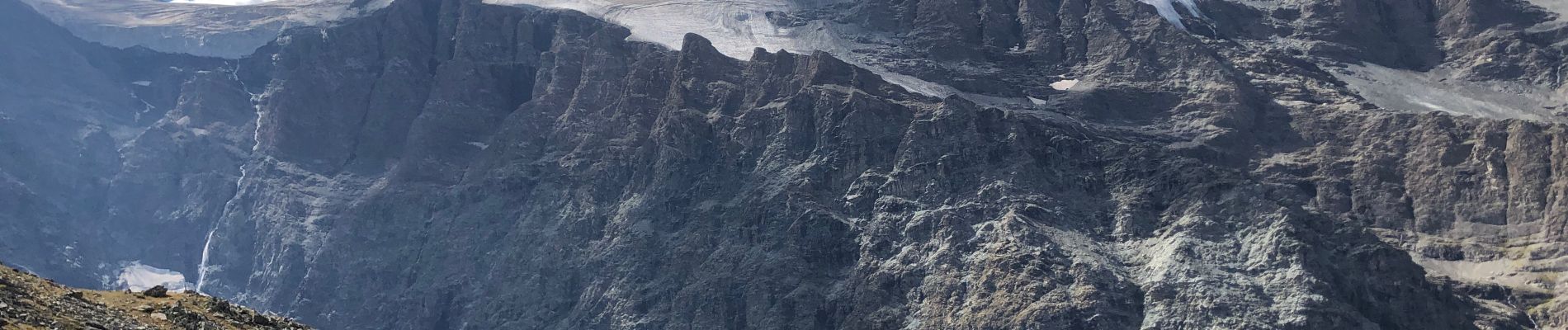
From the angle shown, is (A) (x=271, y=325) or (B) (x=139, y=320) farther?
(A) (x=271, y=325)

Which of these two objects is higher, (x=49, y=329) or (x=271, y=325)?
(x=49, y=329)

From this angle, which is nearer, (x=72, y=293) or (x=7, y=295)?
(x=7, y=295)

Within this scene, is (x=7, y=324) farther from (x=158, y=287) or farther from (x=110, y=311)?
(x=158, y=287)

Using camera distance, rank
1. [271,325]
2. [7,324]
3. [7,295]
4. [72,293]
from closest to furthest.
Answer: [7,324]
[7,295]
[72,293]
[271,325]

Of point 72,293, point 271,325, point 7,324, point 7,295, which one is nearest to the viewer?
point 7,324

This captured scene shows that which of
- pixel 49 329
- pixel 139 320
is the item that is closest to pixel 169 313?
pixel 139 320

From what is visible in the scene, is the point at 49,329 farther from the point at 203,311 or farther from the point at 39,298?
the point at 203,311
